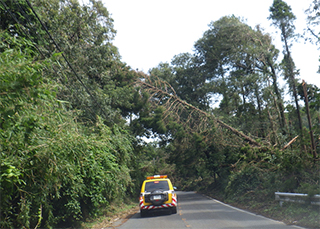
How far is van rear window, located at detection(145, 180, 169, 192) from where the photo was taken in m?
15.3

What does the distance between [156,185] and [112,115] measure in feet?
26.6

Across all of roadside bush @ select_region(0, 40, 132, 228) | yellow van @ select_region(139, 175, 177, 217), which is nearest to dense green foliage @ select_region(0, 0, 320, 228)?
roadside bush @ select_region(0, 40, 132, 228)

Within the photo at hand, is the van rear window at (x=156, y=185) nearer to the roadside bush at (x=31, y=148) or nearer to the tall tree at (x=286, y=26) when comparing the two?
the roadside bush at (x=31, y=148)

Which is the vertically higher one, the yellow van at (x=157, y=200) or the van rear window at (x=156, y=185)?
the van rear window at (x=156, y=185)

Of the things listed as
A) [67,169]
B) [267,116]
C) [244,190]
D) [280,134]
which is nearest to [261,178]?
[244,190]

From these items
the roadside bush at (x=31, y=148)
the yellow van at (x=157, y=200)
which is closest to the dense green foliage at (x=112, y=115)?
the roadside bush at (x=31, y=148)

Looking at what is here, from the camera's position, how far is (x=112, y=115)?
22.0 metres

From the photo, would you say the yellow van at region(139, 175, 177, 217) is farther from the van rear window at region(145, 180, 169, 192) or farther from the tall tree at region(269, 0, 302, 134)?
the tall tree at region(269, 0, 302, 134)

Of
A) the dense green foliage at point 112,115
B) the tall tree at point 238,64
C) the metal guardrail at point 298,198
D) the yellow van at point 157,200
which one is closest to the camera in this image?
the dense green foliage at point 112,115

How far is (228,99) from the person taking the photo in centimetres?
3244

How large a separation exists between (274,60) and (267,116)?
16.1 ft

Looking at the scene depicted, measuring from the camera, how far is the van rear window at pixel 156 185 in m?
15.3

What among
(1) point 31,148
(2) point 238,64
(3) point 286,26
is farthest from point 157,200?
(2) point 238,64

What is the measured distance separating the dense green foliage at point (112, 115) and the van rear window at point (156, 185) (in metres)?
1.53
